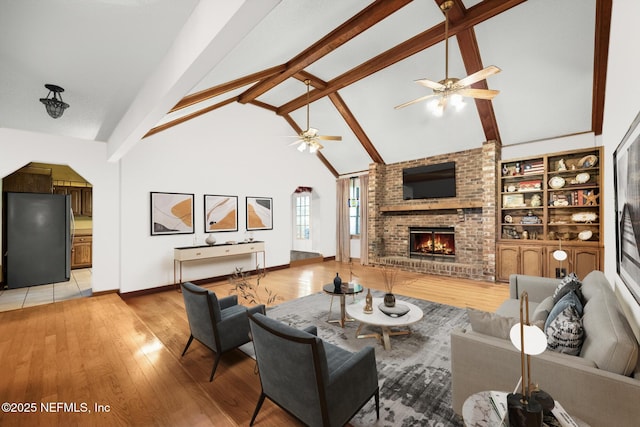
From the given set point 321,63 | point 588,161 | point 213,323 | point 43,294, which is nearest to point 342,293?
point 213,323

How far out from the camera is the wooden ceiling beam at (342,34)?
3.27 meters

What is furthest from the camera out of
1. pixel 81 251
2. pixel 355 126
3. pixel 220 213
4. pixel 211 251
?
pixel 81 251

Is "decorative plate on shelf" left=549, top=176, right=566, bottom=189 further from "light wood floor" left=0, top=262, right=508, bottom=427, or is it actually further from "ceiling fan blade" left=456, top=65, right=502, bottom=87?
"ceiling fan blade" left=456, top=65, right=502, bottom=87

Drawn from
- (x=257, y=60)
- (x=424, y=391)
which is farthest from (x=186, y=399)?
(x=257, y=60)

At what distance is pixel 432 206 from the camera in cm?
621

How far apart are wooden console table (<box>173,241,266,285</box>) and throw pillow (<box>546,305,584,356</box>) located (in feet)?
16.5

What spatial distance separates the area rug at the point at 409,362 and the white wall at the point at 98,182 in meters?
3.04

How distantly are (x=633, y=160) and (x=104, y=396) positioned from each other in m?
3.90

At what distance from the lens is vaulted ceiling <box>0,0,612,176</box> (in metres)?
1.85

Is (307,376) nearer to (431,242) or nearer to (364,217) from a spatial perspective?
(431,242)

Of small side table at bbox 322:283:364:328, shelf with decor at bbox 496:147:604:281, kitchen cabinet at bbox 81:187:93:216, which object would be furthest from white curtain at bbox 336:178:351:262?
kitchen cabinet at bbox 81:187:93:216

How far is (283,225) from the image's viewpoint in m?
6.93

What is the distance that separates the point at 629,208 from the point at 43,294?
7483 millimetres

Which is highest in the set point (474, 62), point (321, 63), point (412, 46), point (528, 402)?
point (321, 63)
